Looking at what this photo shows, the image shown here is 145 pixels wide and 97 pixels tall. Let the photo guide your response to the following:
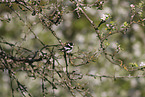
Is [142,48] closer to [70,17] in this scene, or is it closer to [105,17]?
[70,17]

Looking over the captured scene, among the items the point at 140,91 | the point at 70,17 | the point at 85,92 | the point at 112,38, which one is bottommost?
the point at 85,92

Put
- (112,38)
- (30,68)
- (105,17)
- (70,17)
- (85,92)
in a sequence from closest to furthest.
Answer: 1. (105,17)
2. (85,92)
3. (30,68)
4. (112,38)
5. (70,17)

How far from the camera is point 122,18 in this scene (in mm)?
6520

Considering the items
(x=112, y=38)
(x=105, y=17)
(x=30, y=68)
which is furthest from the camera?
(x=112, y=38)

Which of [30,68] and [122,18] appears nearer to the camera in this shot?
[30,68]

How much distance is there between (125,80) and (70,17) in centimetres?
223

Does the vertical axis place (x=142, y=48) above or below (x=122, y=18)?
below

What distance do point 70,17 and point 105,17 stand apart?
17.4 feet

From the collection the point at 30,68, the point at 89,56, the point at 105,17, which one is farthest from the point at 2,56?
the point at 105,17

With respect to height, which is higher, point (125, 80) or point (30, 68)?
point (125, 80)

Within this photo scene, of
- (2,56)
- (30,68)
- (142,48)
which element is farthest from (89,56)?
(142,48)

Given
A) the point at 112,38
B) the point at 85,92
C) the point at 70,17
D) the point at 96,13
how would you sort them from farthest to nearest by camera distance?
the point at 70,17 → the point at 96,13 → the point at 112,38 → the point at 85,92

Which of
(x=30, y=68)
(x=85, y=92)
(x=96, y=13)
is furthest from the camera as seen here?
(x=96, y=13)

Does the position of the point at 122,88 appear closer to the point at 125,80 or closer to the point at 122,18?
the point at 125,80
